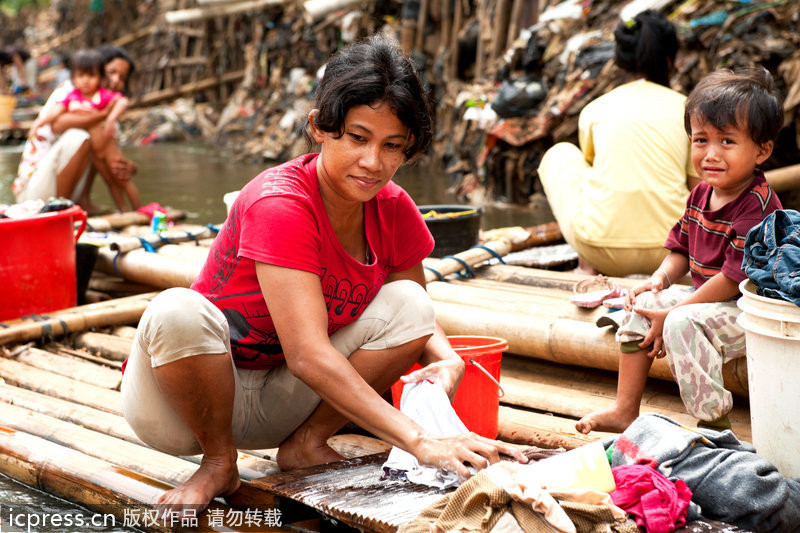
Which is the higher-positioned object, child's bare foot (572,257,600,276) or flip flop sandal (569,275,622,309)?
flip flop sandal (569,275,622,309)

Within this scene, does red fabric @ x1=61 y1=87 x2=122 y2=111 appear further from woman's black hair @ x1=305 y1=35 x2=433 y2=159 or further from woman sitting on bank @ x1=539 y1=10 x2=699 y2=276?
woman's black hair @ x1=305 y1=35 x2=433 y2=159

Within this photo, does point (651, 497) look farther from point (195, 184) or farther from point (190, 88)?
point (190, 88)

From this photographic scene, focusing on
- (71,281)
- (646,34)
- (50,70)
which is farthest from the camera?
(50,70)

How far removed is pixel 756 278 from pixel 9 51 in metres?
20.4

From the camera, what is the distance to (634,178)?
147 inches

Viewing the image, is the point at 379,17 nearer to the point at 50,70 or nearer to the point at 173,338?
the point at 173,338

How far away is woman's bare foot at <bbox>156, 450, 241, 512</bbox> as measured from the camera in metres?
2.13

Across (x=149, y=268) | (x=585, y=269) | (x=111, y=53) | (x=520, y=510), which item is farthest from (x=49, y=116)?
(x=520, y=510)

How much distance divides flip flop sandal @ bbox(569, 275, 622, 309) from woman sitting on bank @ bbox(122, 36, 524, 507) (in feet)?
2.93

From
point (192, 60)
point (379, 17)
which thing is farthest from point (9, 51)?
point (379, 17)

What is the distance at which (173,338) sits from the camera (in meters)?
2.04

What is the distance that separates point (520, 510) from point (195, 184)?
8.25m

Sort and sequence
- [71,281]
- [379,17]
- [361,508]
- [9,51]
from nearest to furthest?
1. [361,508]
2. [71,281]
3. [379,17]
4. [9,51]

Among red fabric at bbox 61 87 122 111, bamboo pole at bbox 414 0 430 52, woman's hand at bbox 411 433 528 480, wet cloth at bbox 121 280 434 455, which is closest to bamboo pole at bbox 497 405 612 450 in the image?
wet cloth at bbox 121 280 434 455
